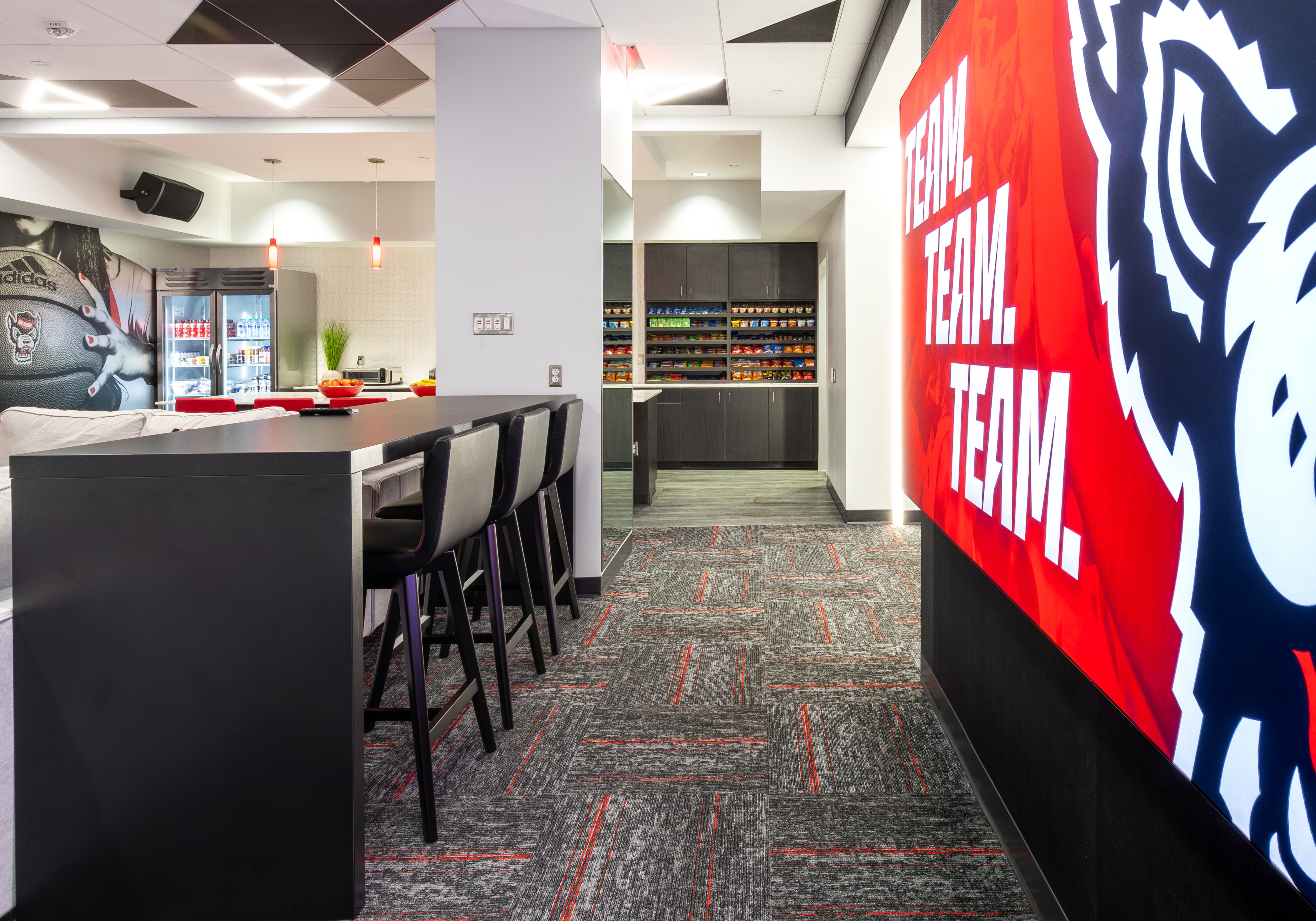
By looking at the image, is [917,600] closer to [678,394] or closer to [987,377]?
[987,377]

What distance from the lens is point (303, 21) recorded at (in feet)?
13.0

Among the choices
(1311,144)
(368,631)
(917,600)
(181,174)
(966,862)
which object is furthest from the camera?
(181,174)

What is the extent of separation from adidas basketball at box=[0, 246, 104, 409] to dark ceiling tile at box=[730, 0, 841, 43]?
6106 millimetres

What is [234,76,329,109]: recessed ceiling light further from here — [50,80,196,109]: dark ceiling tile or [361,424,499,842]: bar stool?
[361,424,499,842]: bar stool

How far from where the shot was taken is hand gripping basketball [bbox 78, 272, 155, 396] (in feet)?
25.1

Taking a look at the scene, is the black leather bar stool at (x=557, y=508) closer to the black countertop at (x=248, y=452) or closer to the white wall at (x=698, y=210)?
the black countertop at (x=248, y=452)

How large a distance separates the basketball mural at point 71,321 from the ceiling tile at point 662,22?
18.2 ft

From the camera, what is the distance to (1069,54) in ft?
4.21

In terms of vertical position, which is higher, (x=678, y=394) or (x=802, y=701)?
(x=678, y=394)

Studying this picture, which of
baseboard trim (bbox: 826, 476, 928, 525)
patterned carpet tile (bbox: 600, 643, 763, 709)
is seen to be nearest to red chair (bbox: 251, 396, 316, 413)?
patterned carpet tile (bbox: 600, 643, 763, 709)

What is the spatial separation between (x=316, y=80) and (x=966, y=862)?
5.01 meters

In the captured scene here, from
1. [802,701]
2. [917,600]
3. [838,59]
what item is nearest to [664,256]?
[838,59]

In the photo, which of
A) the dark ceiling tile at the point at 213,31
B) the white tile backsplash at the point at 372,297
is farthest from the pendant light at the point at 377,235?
the dark ceiling tile at the point at 213,31

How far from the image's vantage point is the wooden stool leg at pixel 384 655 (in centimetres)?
A: 239
